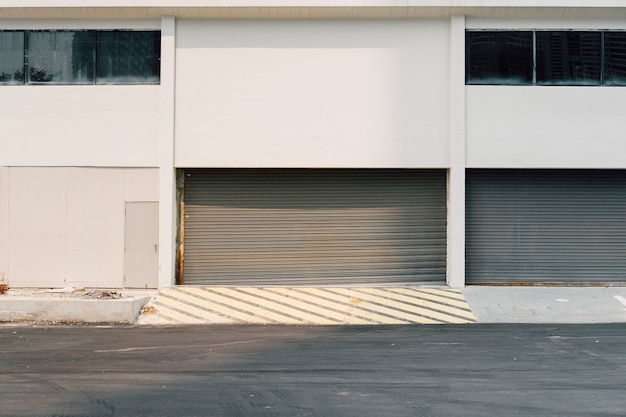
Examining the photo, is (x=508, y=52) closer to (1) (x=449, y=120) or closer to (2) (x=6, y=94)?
(1) (x=449, y=120)

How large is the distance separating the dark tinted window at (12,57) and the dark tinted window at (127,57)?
6.51ft

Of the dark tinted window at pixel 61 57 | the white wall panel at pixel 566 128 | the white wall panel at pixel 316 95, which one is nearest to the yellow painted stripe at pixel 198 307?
the white wall panel at pixel 316 95

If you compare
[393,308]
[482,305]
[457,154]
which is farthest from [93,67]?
[482,305]

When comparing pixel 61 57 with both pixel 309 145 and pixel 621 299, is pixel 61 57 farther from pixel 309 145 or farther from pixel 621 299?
pixel 621 299

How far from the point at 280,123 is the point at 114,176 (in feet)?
14.3

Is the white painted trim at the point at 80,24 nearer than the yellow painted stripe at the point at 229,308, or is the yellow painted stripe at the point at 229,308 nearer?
the yellow painted stripe at the point at 229,308

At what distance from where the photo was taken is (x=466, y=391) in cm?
927

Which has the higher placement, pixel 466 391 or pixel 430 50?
pixel 430 50

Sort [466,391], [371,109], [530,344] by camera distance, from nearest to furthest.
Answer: [466,391] → [530,344] → [371,109]

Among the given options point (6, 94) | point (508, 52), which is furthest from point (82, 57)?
point (508, 52)

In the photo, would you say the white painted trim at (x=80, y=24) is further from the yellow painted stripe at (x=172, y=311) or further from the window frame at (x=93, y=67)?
the yellow painted stripe at (x=172, y=311)

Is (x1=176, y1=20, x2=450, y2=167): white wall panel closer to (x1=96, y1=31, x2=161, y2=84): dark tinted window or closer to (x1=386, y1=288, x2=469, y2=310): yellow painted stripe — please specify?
(x1=96, y1=31, x2=161, y2=84): dark tinted window

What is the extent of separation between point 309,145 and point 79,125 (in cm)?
575

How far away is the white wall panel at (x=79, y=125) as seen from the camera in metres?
18.1
